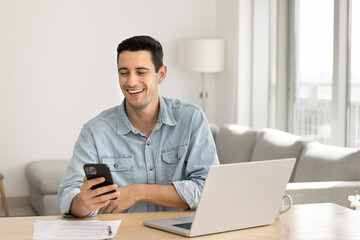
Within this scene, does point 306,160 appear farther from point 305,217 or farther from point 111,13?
point 111,13

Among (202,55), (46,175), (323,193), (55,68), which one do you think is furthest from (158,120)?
(55,68)

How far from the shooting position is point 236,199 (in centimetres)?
180

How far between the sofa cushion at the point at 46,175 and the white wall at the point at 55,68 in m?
0.38

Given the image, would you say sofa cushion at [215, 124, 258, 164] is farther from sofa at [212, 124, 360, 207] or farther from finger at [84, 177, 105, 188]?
finger at [84, 177, 105, 188]

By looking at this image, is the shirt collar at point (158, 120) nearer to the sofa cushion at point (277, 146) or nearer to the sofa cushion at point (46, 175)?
the sofa cushion at point (277, 146)

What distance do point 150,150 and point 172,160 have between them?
0.32 feet

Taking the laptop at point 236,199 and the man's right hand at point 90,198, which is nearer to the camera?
the laptop at point 236,199

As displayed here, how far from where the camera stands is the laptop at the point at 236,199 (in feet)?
5.65

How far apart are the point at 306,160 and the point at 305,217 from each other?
1.91m

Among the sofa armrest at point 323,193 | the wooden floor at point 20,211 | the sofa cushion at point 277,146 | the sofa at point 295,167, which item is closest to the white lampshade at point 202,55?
the sofa at point 295,167

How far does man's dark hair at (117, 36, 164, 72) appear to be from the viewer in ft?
7.54

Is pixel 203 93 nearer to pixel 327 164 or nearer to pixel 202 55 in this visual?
pixel 202 55

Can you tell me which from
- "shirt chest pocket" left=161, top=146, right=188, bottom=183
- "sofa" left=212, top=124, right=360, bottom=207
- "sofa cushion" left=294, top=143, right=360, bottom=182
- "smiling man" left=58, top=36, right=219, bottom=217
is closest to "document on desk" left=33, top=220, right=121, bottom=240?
"smiling man" left=58, top=36, right=219, bottom=217

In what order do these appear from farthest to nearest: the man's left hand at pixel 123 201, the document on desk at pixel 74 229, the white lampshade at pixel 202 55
Result: the white lampshade at pixel 202 55 < the man's left hand at pixel 123 201 < the document on desk at pixel 74 229
